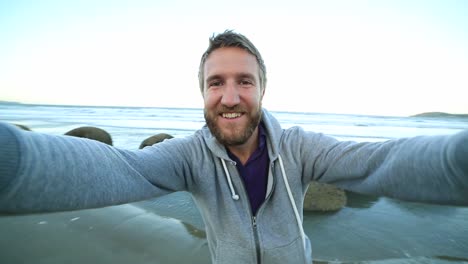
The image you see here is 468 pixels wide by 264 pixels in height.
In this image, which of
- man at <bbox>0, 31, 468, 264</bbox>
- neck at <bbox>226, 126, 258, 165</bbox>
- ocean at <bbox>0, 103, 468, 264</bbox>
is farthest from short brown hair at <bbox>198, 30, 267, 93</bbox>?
ocean at <bbox>0, 103, 468, 264</bbox>

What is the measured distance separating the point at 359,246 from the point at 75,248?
4.35 metres

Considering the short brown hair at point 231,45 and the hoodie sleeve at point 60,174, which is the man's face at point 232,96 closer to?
the short brown hair at point 231,45

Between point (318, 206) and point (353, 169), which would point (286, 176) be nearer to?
point (353, 169)

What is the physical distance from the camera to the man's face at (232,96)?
6.65ft

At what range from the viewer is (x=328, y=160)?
1718 mm

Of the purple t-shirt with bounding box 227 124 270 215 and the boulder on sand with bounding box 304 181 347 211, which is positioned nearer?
the purple t-shirt with bounding box 227 124 270 215

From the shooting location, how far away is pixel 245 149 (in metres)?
2.08

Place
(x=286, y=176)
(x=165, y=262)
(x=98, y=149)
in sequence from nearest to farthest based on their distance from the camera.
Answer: (x=98, y=149) < (x=286, y=176) < (x=165, y=262)

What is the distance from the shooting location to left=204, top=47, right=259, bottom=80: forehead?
209 centimetres

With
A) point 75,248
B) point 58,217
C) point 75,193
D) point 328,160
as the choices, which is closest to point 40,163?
point 75,193

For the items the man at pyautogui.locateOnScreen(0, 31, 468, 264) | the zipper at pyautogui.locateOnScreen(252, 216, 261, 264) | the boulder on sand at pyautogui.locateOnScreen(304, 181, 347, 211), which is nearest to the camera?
the man at pyautogui.locateOnScreen(0, 31, 468, 264)

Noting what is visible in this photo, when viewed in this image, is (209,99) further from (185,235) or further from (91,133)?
(91,133)

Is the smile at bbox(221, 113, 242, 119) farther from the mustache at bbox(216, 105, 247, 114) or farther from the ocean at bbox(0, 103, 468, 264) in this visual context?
the ocean at bbox(0, 103, 468, 264)

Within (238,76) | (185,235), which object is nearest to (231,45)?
(238,76)
